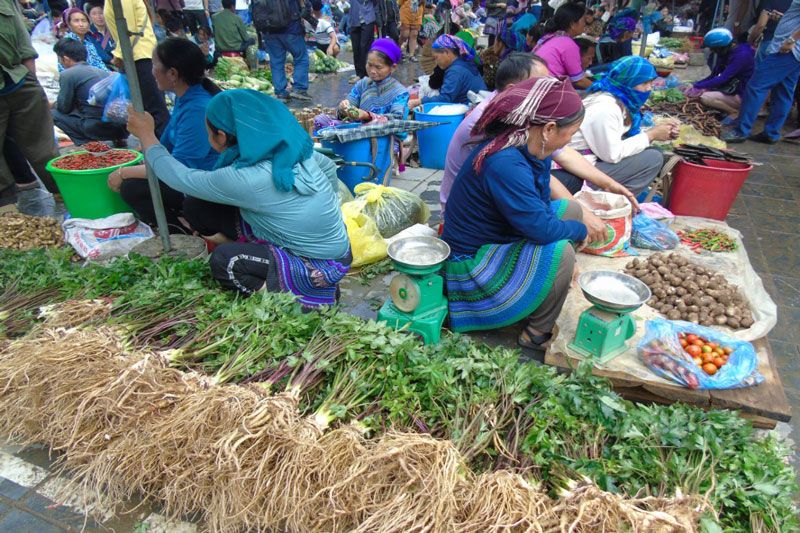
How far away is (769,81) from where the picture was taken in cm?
621

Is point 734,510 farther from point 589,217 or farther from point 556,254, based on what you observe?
point 589,217

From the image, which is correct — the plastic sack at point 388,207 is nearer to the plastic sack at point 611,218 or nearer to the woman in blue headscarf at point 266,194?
the woman in blue headscarf at point 266,194

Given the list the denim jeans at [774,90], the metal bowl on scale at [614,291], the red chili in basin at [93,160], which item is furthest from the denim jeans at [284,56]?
the metal bowl on scale at [614,291]

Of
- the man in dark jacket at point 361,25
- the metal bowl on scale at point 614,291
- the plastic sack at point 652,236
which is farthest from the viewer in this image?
the man in dark jacket at point 361,25

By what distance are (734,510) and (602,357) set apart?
0.92m

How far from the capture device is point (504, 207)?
8.62 ft

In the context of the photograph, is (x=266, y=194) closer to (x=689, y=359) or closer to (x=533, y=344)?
(x=533, y=344)

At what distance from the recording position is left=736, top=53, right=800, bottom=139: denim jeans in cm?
611

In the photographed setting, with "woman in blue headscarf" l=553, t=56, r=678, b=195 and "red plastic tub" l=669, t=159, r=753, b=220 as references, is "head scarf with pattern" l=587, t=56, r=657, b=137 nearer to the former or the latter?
"woman in blue headscarf" l=553, t=56, r=678, b=195

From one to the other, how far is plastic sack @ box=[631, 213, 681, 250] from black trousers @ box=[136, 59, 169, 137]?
4286 millimetres

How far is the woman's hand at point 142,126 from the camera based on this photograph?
2848 mm

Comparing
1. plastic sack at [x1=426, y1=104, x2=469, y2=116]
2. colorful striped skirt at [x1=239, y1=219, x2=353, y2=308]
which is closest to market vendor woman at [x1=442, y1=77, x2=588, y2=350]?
colorful striped skirt at [x1=239, y1=219, x2=353, y2=308]

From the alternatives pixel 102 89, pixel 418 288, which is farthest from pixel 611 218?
pixel 102 89

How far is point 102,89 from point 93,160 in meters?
1.52
